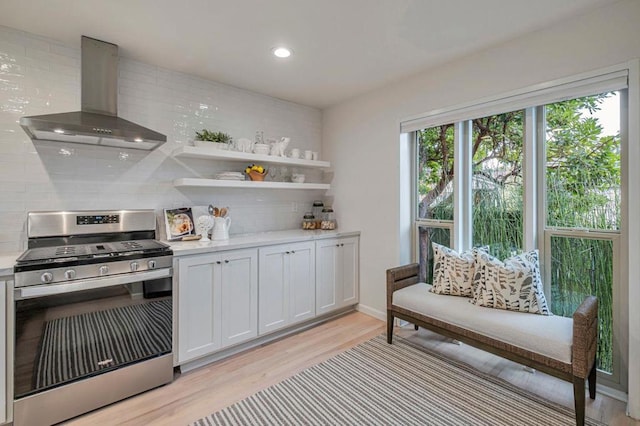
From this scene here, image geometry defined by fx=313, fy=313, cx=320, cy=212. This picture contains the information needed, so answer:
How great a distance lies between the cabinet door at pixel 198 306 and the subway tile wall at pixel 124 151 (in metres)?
0.81

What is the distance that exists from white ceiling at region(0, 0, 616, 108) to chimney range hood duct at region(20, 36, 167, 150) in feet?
0.40

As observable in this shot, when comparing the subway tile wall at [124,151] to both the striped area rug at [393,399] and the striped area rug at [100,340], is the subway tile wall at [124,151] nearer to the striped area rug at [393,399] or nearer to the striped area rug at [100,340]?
the striped area rug at [100,340]

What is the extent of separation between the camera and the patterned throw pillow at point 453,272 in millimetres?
2600

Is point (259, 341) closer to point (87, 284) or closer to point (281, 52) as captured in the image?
point (87, 284)

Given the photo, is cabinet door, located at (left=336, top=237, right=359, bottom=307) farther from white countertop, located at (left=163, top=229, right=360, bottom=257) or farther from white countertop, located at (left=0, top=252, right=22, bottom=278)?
white countertop, located at (left=0, top=252, right=22, bottom=278)

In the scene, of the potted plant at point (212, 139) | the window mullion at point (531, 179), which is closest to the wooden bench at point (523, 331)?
the window mullion at point (531, 179)

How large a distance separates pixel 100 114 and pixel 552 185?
3.52 meters

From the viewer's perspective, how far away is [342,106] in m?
3.88

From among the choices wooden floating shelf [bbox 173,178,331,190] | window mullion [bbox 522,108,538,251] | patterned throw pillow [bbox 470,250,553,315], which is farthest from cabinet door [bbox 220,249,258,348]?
window mullion [bbox 522,108,538,251]

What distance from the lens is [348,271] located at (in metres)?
3.58

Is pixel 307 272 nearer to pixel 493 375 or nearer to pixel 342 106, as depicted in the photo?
pixel 493 375

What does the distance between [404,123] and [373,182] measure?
70cm

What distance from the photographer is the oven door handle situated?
178 cm

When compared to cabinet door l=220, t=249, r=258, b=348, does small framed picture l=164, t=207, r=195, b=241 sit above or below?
above
